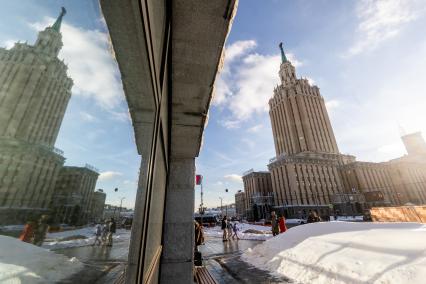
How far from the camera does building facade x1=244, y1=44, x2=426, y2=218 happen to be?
2137 inches

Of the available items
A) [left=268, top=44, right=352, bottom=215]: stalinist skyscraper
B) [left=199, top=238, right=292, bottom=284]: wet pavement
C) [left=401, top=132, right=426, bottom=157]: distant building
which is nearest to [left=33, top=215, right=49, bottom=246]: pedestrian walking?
[left=199, top=238, right=292, bottom=284]: wet pavement

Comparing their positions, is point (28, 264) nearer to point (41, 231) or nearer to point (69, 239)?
point (41, 231)

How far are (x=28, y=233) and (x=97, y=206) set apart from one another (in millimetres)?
443

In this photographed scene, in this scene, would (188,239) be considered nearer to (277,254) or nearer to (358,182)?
(277,254)

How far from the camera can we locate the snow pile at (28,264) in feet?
1.13

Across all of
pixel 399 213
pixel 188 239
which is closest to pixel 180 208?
pixel 188 239

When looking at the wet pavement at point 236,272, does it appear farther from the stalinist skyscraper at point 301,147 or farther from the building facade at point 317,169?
the stalinist skyscraper at point 301,147

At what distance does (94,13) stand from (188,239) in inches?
191

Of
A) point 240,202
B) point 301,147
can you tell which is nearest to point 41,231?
point 301,147

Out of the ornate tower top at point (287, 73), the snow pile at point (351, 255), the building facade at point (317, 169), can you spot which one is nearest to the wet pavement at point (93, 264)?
the snow pile at point (351, 255)

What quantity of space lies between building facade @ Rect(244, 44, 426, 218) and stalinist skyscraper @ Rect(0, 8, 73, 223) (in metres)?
54.4

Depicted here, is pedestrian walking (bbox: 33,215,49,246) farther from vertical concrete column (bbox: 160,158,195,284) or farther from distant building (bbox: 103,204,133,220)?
vertical concrete column (bbox: 160,158,195,284)

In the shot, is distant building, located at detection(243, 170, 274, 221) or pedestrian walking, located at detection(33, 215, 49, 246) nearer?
pedestrian walking, located at detection(33, 215, 49, 246)

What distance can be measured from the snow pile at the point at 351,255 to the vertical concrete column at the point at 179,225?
3394 millimetres
